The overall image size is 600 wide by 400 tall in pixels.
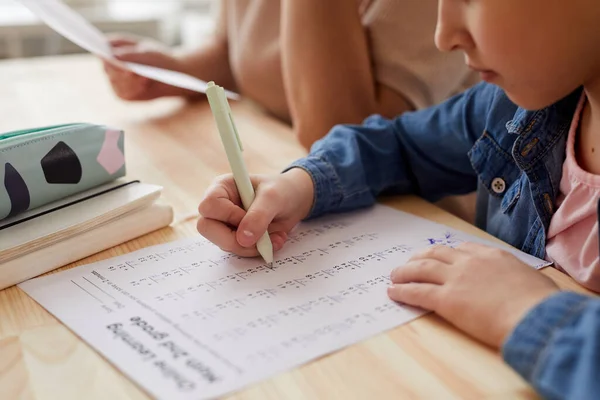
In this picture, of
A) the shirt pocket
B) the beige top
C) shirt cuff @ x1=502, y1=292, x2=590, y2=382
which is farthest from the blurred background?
shirt cuff @ x1=502, y1=292, x2=590, y2=382

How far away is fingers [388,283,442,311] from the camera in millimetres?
526

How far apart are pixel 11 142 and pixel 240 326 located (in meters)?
0.29

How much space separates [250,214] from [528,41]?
28 cm

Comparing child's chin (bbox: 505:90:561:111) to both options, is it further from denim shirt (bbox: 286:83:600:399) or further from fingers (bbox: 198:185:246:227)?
fingers (bbox: 198:185:246:227)

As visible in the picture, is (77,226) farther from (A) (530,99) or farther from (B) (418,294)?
(A) (530,99)

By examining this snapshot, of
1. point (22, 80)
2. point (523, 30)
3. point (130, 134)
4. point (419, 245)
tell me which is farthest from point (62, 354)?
point (22, 80)

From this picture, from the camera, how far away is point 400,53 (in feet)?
3.06

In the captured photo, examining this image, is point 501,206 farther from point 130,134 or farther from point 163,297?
point 130,134

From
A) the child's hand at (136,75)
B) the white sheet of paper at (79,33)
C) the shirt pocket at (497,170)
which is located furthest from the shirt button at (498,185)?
the child's hand at (136,75)

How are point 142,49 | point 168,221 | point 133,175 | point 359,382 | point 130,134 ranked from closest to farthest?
point 359,382 → point 168,221 → point 133,175 → point 130,134 → point 142,49

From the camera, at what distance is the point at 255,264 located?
0.62 m

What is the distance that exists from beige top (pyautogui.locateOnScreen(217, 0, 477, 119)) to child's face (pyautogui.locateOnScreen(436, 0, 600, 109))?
324 millimetres

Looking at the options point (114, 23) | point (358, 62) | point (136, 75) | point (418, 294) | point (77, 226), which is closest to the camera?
point (418, 294)

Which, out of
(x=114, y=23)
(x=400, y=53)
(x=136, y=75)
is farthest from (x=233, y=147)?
(x=114, y=23)
